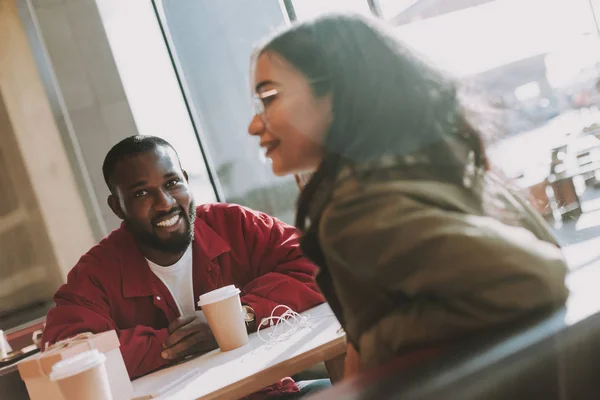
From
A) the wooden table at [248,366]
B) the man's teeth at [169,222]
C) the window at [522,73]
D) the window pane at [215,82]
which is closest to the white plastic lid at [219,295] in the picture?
the wooden table at [248,366]

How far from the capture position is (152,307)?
1634 mm

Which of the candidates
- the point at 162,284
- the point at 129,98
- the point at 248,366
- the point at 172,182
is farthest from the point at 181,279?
the point at 129,98

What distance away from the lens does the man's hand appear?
4.48 feet

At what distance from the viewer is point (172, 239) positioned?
1723 mm

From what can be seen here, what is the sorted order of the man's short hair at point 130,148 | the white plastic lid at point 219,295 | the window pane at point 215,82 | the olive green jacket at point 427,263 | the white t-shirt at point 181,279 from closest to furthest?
the olive green jacket at point 427,263 < the white plastic lid at point 219,295 < the white t-shirt at point 181,279 < the man's short hair at point 130,148 < the window pane at point 215,82

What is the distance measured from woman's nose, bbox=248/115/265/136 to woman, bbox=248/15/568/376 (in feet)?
0.09

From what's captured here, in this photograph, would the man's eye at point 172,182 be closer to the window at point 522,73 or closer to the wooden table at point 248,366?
the window at point 522,73

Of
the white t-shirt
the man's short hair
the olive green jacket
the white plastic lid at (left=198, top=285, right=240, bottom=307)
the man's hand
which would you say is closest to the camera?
the olive green jacket

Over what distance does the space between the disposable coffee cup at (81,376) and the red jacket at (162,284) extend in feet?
1.21

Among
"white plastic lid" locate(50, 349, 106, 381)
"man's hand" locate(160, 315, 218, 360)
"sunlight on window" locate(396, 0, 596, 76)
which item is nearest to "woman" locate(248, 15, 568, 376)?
"white plastic lid" locate(50, 349, 106, 381)

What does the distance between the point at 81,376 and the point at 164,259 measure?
0.73 meters

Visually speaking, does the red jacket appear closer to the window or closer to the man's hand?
the man's hand

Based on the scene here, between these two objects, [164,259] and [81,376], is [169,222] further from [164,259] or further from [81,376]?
[81,376]

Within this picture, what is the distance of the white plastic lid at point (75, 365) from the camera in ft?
3.23
